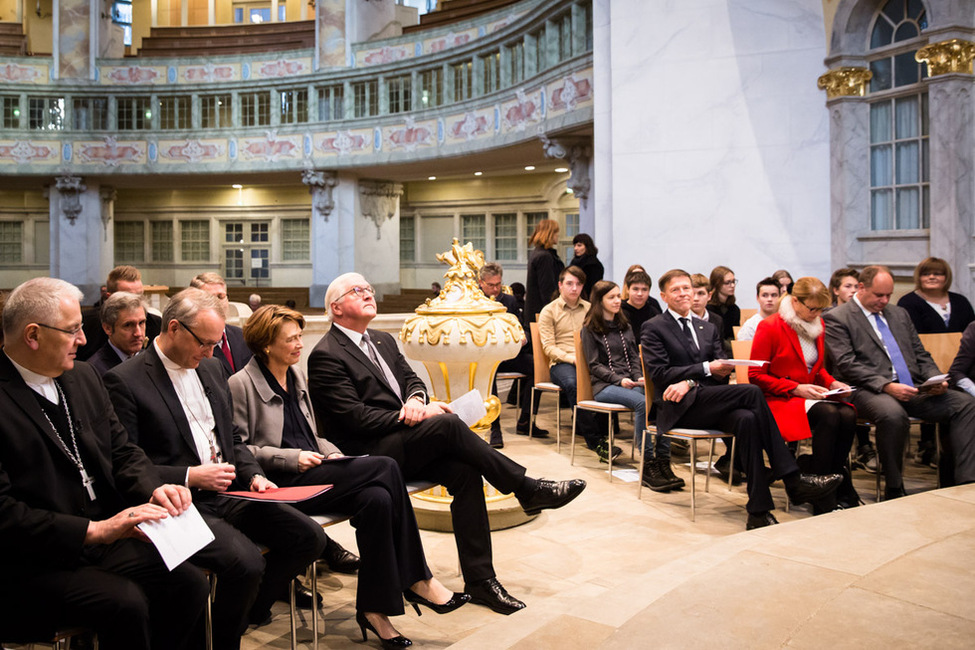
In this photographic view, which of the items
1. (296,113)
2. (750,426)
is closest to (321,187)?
(296,113)

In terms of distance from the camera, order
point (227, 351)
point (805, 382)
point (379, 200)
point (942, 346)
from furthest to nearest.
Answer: point (379, 200) < point (942, 346) < point (805, 382) < point (227, 351)

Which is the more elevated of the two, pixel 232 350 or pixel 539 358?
pixel 232 350

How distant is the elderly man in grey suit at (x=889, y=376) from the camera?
482 cm

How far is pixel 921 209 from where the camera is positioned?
315 inches

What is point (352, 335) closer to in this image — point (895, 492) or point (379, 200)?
point (895, 492)

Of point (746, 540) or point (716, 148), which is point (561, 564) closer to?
point (746, 540)

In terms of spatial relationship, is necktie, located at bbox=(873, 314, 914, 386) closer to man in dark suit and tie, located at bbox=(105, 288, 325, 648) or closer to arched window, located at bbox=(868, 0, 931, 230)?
arched window, located at bbox=(868, 0, 931, 230)

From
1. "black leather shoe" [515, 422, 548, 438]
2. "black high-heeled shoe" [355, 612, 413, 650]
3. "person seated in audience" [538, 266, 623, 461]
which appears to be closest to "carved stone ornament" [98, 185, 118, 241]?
"black leather shoe" [515, 422, 548, 438]

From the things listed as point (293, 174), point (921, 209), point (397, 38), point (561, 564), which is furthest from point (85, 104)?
point (561, 564)

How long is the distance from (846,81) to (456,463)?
660 cm

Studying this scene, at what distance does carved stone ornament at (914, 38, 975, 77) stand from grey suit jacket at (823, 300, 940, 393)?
3484mm

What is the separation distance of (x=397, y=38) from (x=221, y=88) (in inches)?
178

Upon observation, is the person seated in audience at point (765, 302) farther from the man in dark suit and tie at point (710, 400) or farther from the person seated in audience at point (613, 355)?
the man in dark suit and tie at point (710, 400)

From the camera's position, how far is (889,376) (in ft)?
16.5
